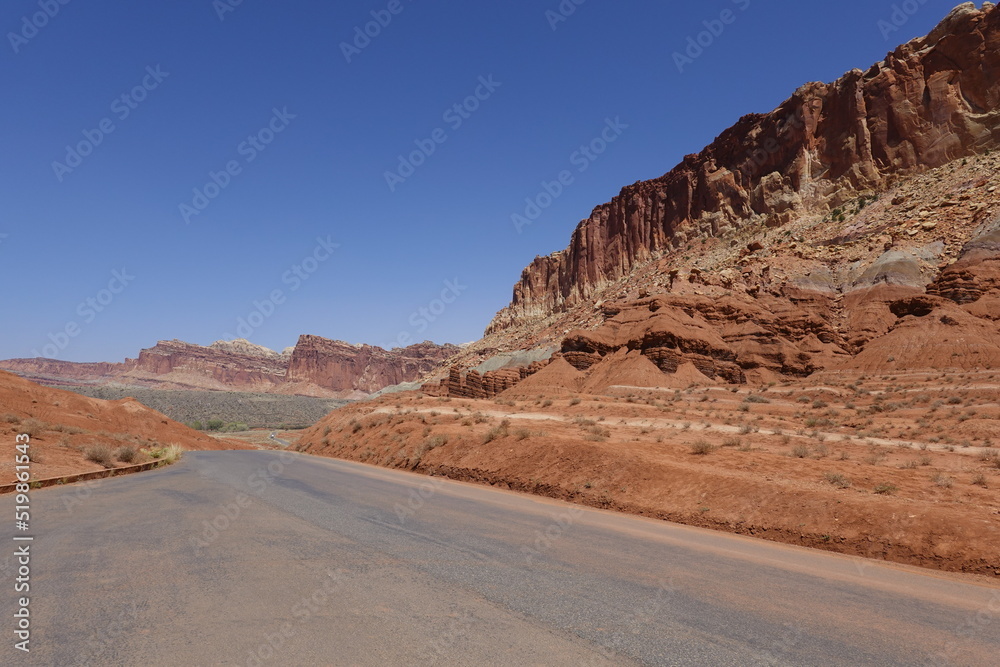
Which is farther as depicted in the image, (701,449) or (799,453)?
(701,449)

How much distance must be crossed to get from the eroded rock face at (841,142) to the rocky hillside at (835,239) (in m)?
0.23

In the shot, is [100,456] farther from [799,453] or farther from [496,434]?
[799,453]

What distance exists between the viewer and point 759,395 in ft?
122

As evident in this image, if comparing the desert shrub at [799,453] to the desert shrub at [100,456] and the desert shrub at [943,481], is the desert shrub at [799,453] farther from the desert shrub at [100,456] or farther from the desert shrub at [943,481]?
the desert shrub at [100,456]

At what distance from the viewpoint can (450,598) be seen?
4738 mm

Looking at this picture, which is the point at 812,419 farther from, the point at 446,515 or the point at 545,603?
the point at 545,603

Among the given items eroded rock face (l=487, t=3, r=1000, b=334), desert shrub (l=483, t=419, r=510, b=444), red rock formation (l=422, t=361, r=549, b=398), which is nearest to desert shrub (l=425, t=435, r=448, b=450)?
desert shrub (l=483, t=419, r=510, b=444)

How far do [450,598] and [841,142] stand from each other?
317 feet

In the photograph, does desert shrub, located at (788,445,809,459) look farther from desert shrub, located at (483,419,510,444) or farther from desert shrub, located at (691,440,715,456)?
desert shrub, located at (483,419,510,444)

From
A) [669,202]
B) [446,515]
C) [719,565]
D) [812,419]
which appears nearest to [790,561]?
[719,565]

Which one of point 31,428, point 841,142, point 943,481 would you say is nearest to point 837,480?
point 943,481

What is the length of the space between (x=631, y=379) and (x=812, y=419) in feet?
61.1

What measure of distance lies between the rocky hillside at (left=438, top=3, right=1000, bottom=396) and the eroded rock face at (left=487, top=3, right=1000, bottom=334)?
0.74 feet

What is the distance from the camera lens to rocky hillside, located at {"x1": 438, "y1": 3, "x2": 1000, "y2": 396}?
149 ft
